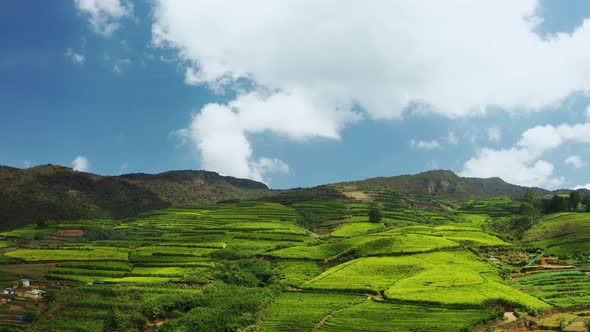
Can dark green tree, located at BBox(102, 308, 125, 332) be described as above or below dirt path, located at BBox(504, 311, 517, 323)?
below

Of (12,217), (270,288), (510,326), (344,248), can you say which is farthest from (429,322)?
(12,217)

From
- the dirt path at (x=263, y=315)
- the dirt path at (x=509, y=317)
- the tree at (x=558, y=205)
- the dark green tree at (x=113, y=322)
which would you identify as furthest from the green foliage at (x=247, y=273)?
the tree at (x=558, y=205)

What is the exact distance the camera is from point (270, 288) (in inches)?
3029

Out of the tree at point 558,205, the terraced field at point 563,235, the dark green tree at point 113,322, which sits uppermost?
the tree at point 558,205

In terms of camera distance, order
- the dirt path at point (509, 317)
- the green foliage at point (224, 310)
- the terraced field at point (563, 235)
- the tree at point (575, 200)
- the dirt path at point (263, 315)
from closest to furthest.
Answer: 1. the dirt path at point (509, 317)
2. the dirt path at point (263, 315)
3. the green foliage at point (224, 310)
4. the terraced field at point (563, 235)
5. the tree at point (575, 200)

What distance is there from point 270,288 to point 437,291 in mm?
27430

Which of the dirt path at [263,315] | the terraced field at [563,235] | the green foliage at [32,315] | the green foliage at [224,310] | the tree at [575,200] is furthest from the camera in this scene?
the tree at [575,200]

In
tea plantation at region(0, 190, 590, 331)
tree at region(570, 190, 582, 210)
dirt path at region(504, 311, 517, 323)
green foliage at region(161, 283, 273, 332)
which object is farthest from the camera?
tree at region(570, 190, 582, 210)

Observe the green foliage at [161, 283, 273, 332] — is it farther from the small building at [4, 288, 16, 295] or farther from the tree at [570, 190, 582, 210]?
the tree at [570, 190, 582, 210]

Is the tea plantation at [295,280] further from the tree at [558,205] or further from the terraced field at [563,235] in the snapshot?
the tree at [558,205]

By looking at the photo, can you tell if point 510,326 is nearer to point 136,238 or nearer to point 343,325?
point 343,325

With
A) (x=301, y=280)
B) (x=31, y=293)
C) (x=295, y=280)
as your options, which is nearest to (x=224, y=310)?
(x=295, y=280)

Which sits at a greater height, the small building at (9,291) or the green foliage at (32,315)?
the small building at (9,291)

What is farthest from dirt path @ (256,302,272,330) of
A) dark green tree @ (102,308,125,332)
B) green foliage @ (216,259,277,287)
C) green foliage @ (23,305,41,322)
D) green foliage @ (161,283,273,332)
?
→ green foliage @ (23,305,41,322)
